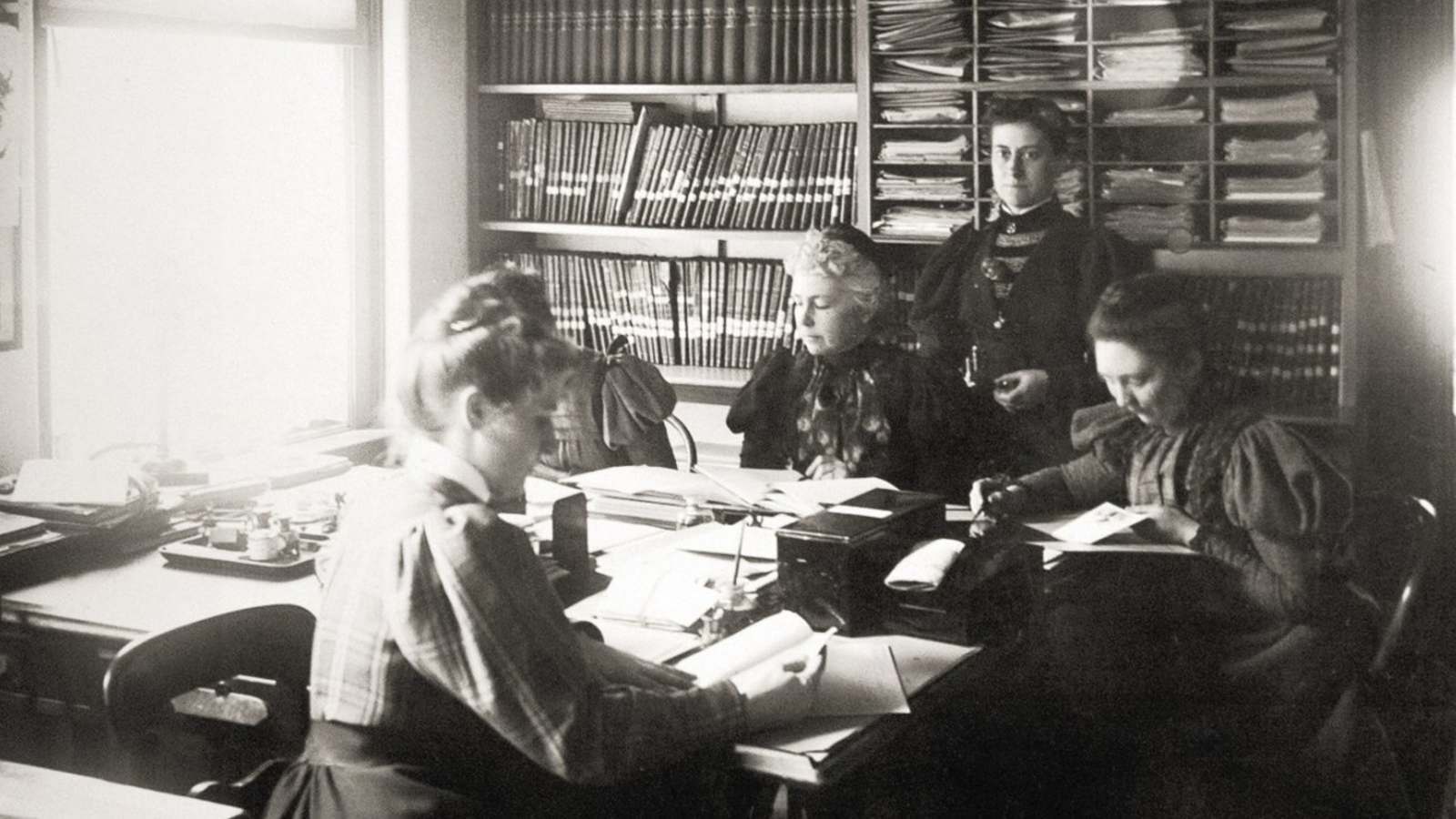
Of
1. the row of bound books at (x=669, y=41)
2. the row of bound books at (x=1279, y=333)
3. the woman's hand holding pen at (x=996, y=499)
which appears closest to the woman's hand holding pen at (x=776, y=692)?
the woman's hand holding pen at (x=996, y=499)

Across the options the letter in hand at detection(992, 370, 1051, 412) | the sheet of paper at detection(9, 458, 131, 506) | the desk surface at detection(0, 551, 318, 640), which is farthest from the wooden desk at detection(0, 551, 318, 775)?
the letter in hand at detection(992, 370, 1051, 412)

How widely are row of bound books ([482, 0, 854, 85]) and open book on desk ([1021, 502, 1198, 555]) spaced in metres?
1.85

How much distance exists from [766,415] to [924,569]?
55.2 inches

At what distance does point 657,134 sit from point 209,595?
7.78ft

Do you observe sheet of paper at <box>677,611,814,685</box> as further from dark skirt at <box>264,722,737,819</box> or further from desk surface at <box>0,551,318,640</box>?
desk surface at <box>0,551,318,640</box>

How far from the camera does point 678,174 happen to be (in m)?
4.41

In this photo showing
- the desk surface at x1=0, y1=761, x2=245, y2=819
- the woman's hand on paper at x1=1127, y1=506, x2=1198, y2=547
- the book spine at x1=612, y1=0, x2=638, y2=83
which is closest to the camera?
the desk surface at x1=0, y1=761, x2=245, y2=819

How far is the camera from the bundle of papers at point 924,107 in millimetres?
3934

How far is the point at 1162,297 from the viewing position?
339 cm

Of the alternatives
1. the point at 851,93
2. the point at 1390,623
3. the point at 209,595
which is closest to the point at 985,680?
the point at 1390,623

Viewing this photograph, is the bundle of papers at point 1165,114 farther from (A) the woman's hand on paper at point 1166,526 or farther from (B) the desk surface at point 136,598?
(B) the desk surface at point 136,598

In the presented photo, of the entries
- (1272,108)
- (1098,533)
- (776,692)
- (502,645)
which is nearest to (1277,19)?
(1272,108)

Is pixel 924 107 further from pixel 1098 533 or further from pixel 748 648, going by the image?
pixel 748 648

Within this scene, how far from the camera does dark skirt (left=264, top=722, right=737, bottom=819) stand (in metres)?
1.63
